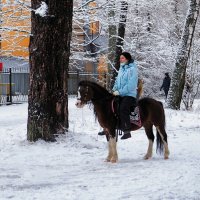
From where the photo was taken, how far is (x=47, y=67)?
948cm

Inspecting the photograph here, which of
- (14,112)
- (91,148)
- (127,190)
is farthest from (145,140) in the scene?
(14,112)

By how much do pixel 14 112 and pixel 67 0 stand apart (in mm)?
10262

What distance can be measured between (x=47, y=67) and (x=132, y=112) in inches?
90.3

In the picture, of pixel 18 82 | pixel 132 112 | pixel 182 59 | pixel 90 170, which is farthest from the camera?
pixel 18 82

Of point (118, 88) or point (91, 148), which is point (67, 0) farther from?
point (91, 148)

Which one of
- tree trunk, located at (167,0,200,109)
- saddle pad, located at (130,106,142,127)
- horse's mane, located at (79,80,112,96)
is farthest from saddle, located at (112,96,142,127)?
tree trunk, located at (167,0,200,109)

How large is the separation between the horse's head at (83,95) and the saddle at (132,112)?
0.51 meters

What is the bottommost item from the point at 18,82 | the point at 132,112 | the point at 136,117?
the point at 18,82

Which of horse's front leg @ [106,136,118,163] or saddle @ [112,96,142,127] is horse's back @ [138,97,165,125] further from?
horse's front leg @ [106,136,118,163]

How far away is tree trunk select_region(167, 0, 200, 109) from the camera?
780 inches

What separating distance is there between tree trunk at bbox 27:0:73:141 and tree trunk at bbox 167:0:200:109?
11126 millimetres

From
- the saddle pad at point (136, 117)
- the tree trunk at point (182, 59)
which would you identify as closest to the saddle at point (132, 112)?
the saddle pad at point (136, 117)

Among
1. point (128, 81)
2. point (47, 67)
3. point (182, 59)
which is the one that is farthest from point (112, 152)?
point (182, 59)

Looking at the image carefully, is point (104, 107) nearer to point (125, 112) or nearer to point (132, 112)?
point (125, 112)
